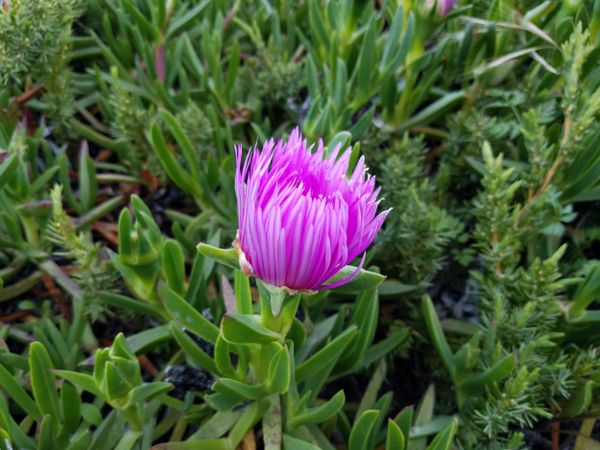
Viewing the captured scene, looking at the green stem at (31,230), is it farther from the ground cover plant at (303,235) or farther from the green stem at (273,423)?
the green stem at (273,423)

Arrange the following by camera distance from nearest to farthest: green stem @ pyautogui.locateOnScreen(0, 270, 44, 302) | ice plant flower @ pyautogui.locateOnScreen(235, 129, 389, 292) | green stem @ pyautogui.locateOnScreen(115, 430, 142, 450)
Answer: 1. ice plant flower @ pyautogui.locateOnScreen(235, 129, 389, 292)
2. green stem @ pyautogui.locateOnScreen(115, 430, 142, 450)
3. green stem @ pyautogui.locateOnScreen(0, 270, 44, 302)

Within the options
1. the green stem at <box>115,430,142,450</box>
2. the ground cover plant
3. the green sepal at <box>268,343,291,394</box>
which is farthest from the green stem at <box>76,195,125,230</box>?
the green sepal at <box>268,343,291,394</box>

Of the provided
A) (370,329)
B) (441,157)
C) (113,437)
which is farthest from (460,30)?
(113,437)

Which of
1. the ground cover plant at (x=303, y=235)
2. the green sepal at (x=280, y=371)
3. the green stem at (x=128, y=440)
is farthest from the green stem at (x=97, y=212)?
the green sepal at (x=280, y=371)

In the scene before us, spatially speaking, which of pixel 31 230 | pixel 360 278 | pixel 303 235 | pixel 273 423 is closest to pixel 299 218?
pixel 303 235

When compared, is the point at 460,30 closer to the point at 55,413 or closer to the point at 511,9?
the point at 511,9

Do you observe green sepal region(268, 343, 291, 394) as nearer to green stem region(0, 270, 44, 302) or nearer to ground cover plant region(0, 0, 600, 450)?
ground cover plant region(0, 0, 600, 450)

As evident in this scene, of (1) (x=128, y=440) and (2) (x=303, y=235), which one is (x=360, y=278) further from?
(1) (x=128, y=440)
